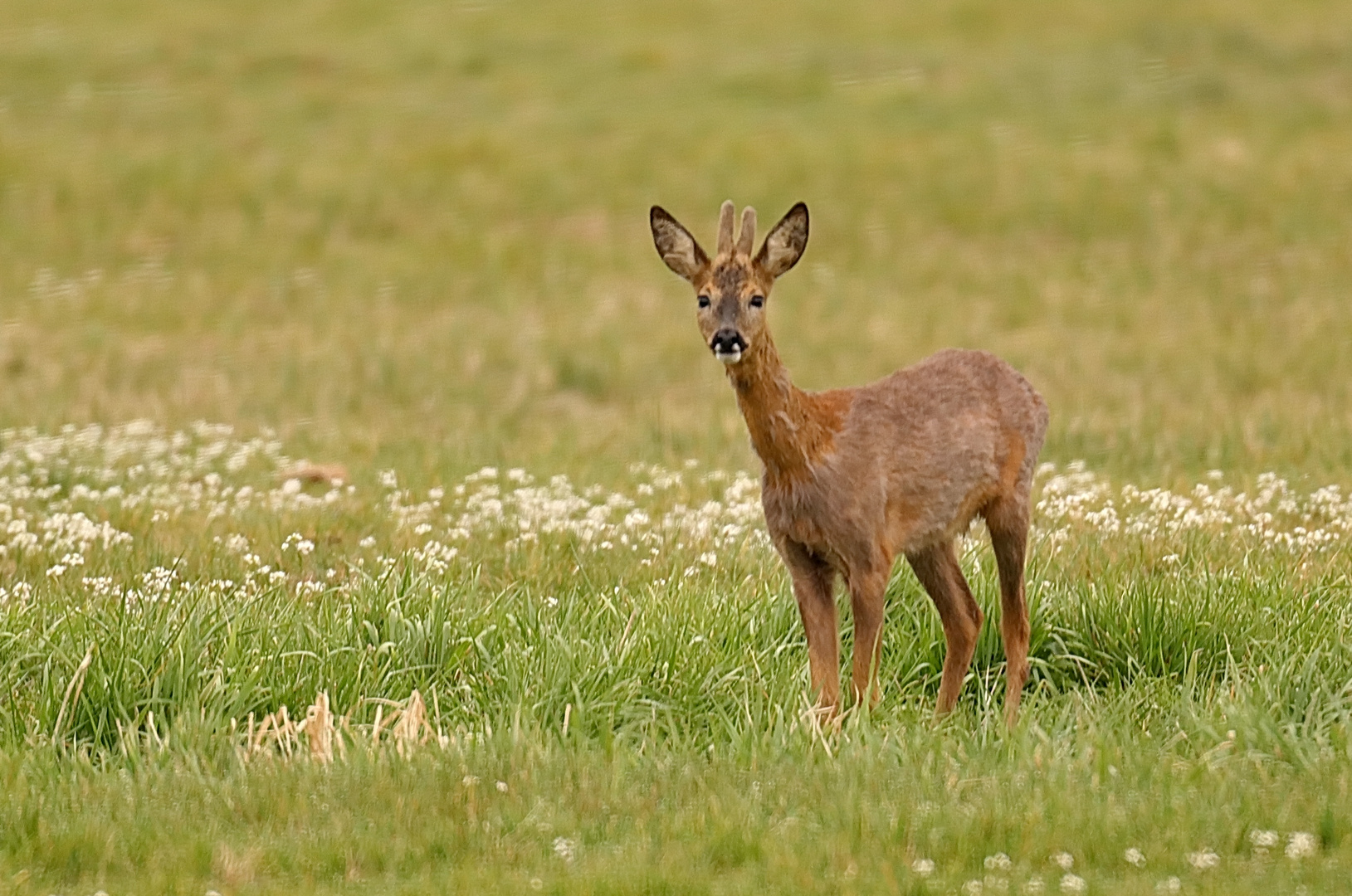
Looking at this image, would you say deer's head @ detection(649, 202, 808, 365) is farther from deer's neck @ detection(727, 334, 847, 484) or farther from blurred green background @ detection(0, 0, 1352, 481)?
blurred green background @ detection(0, 0, 1352, 481)

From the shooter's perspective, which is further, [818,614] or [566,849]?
[818,614]

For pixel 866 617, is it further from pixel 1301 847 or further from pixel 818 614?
pixel 1301 847

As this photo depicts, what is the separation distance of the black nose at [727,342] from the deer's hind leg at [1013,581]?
5.01 ft

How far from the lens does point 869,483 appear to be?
7688 mm

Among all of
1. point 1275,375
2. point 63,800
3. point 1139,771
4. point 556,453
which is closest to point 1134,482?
point 556,453

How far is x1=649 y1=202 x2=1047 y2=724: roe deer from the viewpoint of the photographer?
7.45 meters

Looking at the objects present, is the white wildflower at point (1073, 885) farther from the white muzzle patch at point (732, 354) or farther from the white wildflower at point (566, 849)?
the white muzzle patch at point (732, 354)

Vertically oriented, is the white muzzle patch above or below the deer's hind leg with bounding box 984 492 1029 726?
above

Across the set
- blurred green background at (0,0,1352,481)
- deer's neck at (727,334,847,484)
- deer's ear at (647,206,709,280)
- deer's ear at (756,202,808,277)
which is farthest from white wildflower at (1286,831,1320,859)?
blurred green background at (0,0,1352,481)

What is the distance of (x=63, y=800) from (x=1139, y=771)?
3.28 meters

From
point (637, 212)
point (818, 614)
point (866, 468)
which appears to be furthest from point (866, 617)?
point (637, 212)

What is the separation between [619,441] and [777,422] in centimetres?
731

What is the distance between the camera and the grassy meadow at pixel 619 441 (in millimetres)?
6332

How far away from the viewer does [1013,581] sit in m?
8.07
